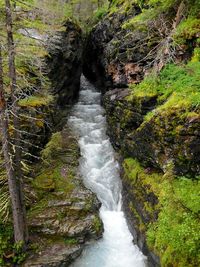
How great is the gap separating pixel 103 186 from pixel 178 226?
23.3 ft

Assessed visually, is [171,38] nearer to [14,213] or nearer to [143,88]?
[143,88]

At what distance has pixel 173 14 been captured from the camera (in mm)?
14258

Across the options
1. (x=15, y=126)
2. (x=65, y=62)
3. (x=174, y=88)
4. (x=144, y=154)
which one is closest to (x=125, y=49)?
(x=174, y=88)

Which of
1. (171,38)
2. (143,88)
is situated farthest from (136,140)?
(171,38)

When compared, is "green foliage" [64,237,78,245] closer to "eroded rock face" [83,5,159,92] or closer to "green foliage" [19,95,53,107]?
"green foliage" [19,95,53,107]

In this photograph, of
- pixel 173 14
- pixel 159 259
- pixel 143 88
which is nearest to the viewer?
pixel 159 259

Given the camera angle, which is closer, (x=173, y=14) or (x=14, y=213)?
(x=14, y=213)

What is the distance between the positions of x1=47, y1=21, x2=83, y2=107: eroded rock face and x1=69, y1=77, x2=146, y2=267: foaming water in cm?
162

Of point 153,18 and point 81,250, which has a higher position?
point 153,18

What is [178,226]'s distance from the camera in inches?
318

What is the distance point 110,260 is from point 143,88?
24.0ft

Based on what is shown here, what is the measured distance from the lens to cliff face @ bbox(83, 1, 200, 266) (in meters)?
8.77

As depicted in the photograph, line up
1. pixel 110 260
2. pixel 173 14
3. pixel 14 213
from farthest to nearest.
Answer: pixel 173 14 < pixel 110 260 < pixel 14 213

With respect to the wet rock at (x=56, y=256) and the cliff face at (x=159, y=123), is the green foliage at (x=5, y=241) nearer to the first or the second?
the wet rock at (x=56, y=256)
